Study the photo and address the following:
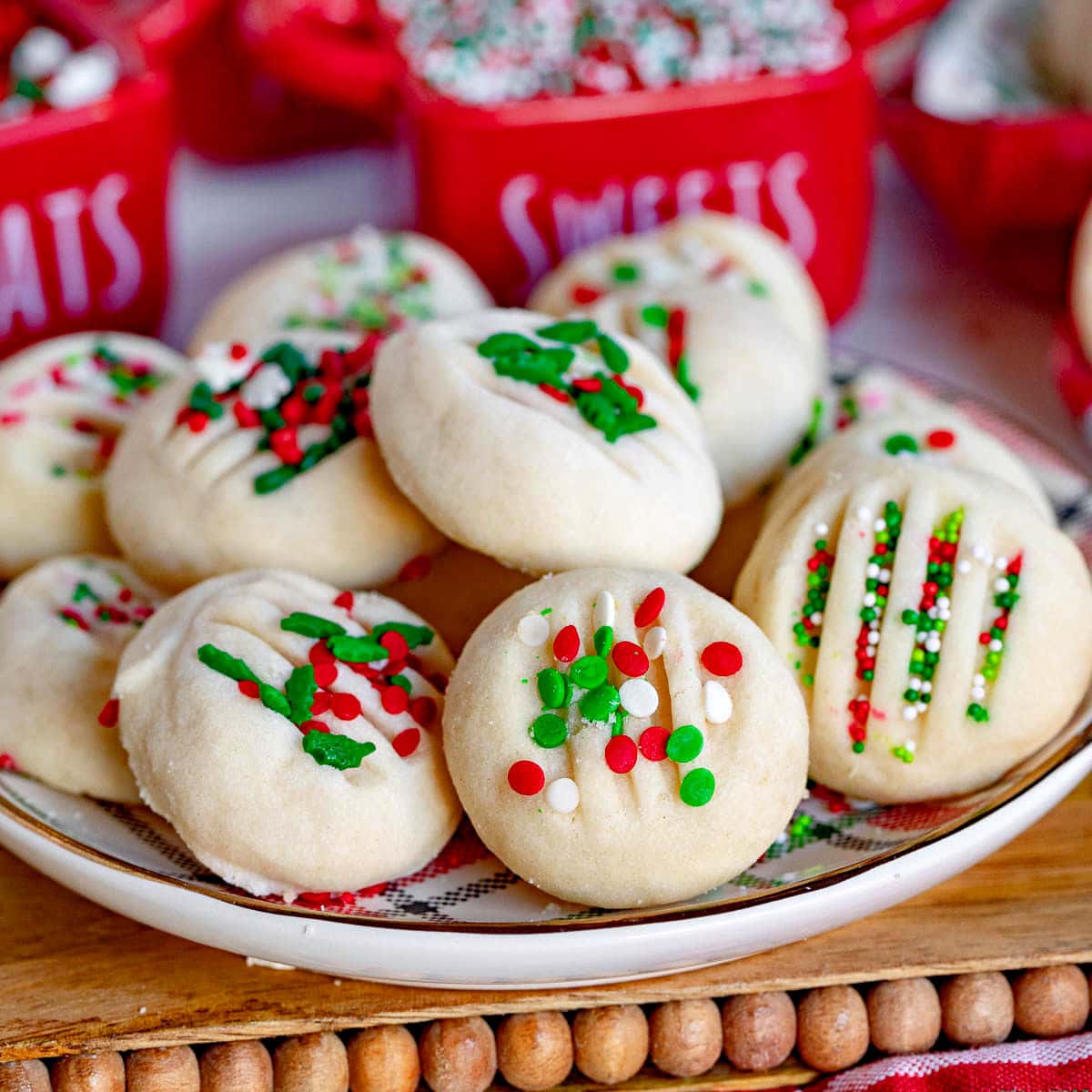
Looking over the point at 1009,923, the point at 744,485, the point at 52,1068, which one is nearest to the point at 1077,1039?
the point at 1009,923

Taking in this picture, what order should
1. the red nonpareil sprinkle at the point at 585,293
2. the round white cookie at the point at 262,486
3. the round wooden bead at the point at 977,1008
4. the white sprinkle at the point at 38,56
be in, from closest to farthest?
the round wooden bead at the point at 977,1008, the round white cookie at the point at 262,486, the red nonpareil sprinkle at the point at 585,293, the white sprinkle at the point at 38,56

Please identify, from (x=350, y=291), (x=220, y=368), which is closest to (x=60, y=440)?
(x=220, y=368)

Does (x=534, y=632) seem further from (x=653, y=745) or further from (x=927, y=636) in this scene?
(x=927, y=636)

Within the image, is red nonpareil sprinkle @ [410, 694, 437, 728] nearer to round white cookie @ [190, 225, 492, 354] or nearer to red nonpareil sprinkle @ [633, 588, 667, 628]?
red nonpareil sprinkle @ [633, 588, 667, 628]

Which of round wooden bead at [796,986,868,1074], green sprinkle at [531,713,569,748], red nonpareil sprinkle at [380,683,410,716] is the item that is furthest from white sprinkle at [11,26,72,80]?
round wooden bead at [796,986,868,1074]

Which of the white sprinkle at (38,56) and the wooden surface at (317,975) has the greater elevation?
the white sprinkle at (38,56)

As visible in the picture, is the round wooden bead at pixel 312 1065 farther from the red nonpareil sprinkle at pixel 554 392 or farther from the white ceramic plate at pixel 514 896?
the red nonpareil sprinkle at pixel 554 392

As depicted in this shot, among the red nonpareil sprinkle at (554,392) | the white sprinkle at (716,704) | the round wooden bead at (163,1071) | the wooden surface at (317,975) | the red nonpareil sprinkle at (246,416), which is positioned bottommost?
the round wooden bead at (163,1071)

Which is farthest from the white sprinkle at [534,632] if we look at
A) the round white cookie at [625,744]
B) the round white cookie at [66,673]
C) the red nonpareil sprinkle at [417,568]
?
the round white cookie at [66,673]
